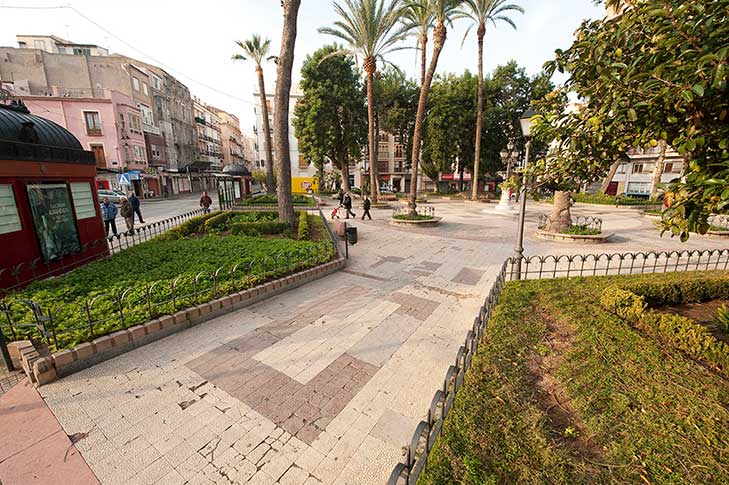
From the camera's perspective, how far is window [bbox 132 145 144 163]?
34.5 meters

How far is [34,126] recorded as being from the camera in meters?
7.41

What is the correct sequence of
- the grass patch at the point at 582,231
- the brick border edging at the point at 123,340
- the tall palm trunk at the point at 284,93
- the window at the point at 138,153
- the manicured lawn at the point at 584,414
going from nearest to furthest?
the manicured lawn at the point at 584,414 → the brick border edging at the point at 123,340 → the tall palm trunk at the point at 284,93 → the grass patch at the point at 582,231 → the window at the point at 138,153

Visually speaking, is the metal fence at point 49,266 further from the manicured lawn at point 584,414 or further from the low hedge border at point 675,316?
the low hedge border at point 675,316

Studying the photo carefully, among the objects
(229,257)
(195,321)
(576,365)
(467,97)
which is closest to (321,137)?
(467,97)

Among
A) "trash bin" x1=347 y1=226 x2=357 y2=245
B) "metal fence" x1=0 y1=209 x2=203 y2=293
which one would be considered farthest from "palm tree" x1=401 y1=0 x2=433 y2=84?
"metal fence" x1=0 y1=209 x2=203 y2=293

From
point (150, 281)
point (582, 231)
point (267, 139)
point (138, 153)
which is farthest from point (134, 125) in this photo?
point (582, 231)

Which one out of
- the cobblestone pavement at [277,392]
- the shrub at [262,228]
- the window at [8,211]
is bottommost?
the cobblestone pavement at [277,392]

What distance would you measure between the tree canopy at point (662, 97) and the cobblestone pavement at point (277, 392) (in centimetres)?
331

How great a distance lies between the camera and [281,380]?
413cm

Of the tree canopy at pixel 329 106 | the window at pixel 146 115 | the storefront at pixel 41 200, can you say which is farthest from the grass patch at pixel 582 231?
the window at pixel 146 115

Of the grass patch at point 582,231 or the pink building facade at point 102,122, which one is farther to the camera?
the pink building facade at point 102,122

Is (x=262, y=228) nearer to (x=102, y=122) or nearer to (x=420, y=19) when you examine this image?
(x=420, y=19)

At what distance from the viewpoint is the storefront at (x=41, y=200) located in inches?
264

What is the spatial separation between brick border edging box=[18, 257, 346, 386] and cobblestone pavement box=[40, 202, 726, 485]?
0.13 m
